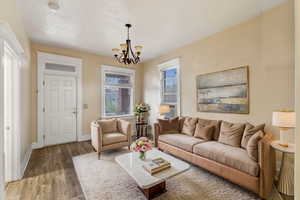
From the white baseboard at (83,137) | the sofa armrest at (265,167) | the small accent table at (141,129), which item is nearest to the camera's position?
the sofa armrest at (265,167)

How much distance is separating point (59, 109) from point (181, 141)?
11.8 ft

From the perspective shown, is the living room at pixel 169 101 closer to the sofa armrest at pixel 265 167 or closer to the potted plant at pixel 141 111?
the sofa armrest at pixel 265 167

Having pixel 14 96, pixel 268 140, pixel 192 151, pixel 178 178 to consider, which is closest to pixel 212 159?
pixel 192 151

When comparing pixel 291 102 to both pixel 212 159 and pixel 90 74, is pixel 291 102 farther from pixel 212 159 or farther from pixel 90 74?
pixel 90 74

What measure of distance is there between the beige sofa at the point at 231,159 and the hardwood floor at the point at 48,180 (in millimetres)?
1934

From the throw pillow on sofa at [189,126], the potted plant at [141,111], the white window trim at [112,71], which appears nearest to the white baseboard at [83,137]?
the white window trim at [112,71]

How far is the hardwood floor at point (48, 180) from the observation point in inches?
Result: 78.5

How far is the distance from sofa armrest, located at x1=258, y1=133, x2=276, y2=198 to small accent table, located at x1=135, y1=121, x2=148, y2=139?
3424 mm

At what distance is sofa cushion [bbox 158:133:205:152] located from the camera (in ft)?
9.26

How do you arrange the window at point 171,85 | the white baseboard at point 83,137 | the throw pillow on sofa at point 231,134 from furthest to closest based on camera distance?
the white baseboard at point 83,137 < the window at point 171,85 < the throw pillow on sofa at point 231,134

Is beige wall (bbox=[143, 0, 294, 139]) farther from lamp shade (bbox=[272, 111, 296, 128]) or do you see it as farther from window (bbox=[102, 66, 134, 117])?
window (bbox=[102, 66, 134, 117])

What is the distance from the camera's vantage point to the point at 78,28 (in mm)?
3010

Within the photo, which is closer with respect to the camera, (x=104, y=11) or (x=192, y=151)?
(x=104, y=11)

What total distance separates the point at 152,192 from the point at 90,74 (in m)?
3.96
